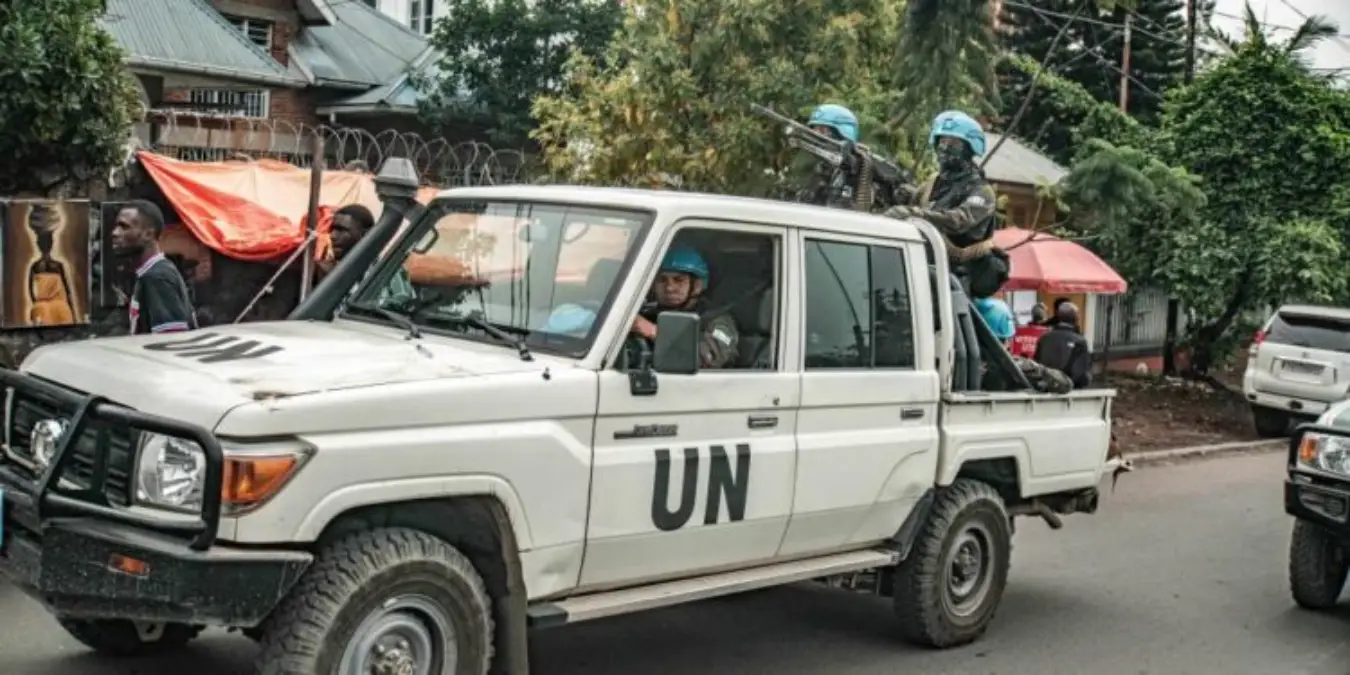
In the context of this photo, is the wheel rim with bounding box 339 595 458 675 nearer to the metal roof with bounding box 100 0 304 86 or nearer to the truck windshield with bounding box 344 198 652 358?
the truck windshield with bounding box 344 198 652 358

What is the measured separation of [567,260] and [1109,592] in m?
4.45

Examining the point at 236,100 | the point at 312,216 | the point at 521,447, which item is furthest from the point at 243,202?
the point at 236,100

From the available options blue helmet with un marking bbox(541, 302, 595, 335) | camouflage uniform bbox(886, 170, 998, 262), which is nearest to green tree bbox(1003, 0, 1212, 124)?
camouflage uniform bbox(886, 170, 998, 262)

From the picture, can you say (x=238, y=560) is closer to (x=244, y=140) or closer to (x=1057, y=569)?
(x=1057, y=569)

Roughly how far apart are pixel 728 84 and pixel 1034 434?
5.25 m

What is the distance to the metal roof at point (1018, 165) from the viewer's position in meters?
20.0

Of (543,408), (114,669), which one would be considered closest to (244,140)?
(114,669)

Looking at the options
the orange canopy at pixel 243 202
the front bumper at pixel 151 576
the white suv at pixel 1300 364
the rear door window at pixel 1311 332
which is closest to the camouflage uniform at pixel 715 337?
the front bumper at pixel 151 576

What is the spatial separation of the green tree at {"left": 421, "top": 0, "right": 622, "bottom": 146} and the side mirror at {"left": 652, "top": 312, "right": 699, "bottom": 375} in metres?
14.6

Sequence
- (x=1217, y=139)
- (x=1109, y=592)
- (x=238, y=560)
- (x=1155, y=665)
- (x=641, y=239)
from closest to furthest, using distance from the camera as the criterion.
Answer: (x=238, y=560)
(x=641, y=239)
(x=1155, y=665)
(x=1109, y=592)
(x=1217, y=139)

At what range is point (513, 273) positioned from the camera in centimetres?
506

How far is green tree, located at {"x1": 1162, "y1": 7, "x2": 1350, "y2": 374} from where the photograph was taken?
58.2 feet

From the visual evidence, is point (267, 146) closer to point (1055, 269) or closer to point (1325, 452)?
point (1055, 269)

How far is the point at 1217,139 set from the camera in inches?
739
